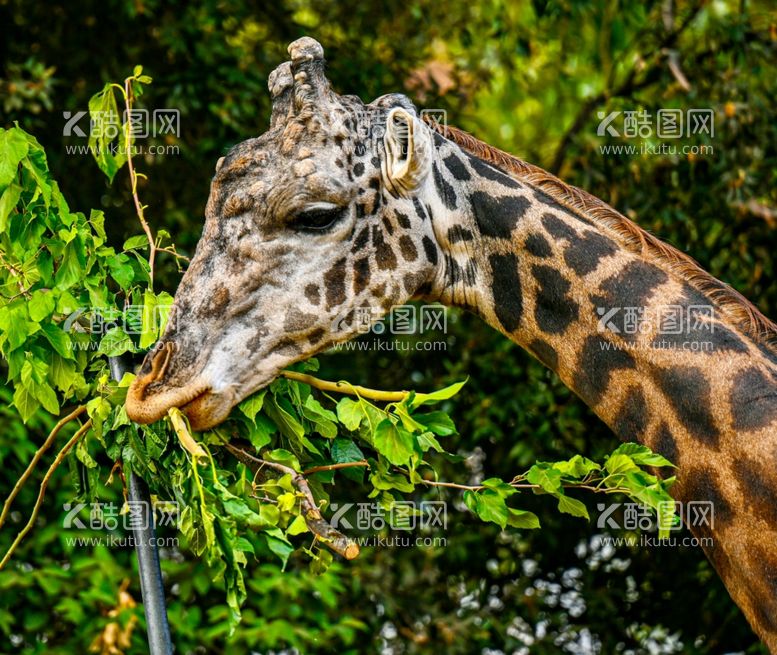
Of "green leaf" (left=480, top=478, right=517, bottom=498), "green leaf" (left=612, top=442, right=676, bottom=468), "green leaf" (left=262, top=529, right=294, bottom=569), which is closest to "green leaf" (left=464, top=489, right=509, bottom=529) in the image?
"green leaf" (left=480, top=478, right=517, bottom=498)

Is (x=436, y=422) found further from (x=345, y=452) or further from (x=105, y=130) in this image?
(x=105, y=130)

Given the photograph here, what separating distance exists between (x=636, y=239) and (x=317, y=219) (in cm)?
114

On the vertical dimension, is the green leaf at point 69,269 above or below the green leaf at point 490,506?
above

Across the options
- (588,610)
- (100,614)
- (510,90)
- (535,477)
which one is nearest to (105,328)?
(535,477)

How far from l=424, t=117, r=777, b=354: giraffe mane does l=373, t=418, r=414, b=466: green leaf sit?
49.9 inches

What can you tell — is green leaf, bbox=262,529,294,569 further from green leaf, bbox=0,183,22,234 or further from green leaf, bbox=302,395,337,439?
green leaf, bbox=0,183,22,234

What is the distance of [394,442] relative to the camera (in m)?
3.65

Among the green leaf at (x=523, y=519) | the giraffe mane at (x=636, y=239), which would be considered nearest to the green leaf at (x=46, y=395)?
the green leaf at (x=523, y=519)

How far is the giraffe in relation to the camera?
4.04 m

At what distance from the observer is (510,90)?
34.7 feet

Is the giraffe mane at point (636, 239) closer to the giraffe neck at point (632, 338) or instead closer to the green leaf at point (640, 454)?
the giraffe neck at point (632, 338)

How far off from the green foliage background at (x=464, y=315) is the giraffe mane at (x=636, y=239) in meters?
3.09

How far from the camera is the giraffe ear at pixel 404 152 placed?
434 centimetres

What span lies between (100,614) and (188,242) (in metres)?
2.35
